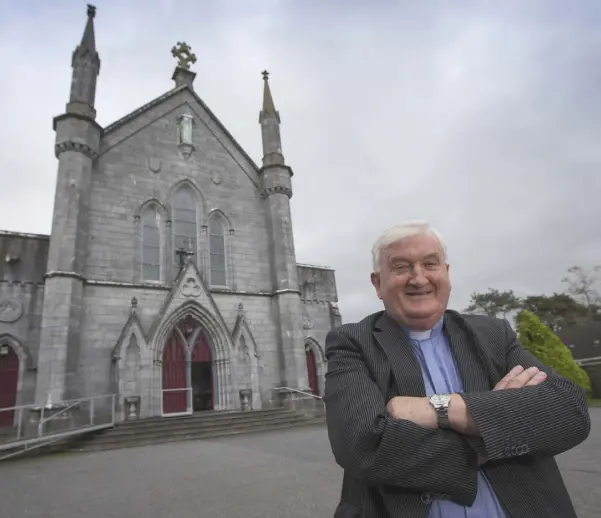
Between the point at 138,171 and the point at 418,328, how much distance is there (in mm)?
16322

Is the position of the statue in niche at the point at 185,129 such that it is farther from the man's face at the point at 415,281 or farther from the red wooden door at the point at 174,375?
the man's face at the point at 415,281

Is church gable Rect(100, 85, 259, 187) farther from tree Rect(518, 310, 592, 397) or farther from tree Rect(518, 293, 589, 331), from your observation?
tree Rect(518, 293, 589, 331)

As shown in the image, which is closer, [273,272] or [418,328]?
[418,328]

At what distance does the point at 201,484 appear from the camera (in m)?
5.18

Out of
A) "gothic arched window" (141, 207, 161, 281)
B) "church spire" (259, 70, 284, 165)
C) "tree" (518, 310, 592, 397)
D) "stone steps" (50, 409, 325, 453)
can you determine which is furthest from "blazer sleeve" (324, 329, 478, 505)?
"church spire" (259, 70, 284, 165)

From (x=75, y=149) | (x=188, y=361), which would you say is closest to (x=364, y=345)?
(x=188, y=361)

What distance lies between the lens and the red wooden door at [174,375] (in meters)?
14.0

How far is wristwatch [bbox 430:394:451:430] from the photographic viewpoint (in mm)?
1414

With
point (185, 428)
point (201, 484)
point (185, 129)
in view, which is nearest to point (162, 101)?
point (185, 129)

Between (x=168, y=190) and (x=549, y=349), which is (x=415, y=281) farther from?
(x=549, y=349)

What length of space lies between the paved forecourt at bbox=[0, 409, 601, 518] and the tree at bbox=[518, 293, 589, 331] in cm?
3402

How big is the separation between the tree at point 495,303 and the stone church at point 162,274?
28345 mm

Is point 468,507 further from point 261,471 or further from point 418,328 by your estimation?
point 261,471

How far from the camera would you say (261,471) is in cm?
580
